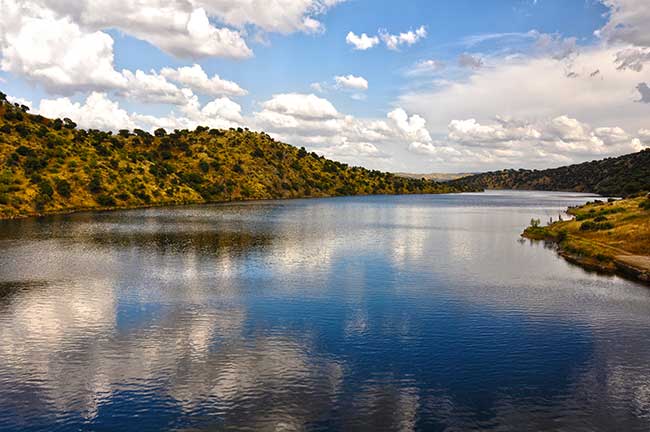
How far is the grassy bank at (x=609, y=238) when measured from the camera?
73438 mm

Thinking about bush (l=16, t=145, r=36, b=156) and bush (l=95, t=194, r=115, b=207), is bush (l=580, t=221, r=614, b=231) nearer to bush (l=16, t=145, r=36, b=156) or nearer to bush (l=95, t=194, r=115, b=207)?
bush (l=95, t=194, r=115, b=207)

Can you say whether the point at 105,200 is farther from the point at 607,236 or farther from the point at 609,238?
the point at 609,238

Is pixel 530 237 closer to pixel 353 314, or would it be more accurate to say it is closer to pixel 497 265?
pixel 497 265

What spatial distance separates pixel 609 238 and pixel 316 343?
2916 inches

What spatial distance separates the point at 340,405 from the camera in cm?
3027

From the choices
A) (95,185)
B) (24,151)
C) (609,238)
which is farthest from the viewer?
(95,185)

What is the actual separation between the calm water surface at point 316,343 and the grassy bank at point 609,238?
6960mm

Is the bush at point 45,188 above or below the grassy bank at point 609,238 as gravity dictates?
above

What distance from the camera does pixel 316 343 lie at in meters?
40.1

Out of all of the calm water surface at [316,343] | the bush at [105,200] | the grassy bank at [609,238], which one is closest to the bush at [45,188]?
the bush at [105,200]

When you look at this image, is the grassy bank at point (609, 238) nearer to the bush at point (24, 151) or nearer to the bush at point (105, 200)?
the bush at point (105, 200)

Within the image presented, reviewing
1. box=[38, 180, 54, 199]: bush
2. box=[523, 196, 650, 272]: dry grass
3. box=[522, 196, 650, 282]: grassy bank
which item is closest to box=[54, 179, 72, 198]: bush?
box=[38, 180, 54, 199]: bush

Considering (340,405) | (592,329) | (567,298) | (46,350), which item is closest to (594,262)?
(567,298)

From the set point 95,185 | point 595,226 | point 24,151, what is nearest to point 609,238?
point 595,226
